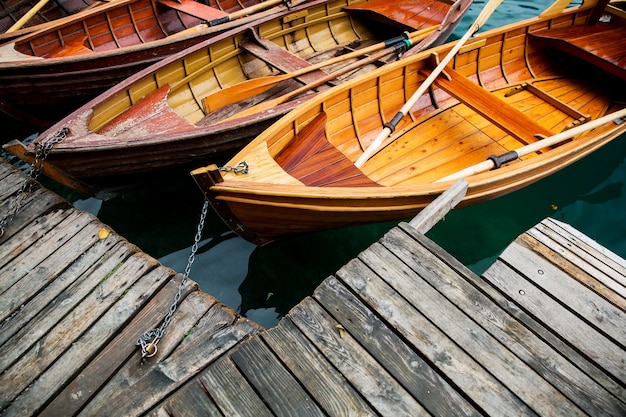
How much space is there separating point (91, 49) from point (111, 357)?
207 inches

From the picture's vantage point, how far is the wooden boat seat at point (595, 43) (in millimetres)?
6020

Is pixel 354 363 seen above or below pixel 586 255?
above

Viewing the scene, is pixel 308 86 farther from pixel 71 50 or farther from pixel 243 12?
pixel 71 50

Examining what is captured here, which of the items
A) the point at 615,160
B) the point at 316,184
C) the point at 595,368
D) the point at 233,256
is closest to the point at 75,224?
the point at 233,256

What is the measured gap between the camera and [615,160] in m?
6.51

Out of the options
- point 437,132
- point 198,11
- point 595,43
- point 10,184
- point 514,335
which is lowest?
point 437,132

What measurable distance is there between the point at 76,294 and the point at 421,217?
2.93m

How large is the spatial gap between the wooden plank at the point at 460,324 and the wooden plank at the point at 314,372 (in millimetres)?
715

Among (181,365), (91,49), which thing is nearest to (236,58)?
(91,49)

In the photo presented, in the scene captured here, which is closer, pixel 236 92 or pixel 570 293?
pixel 570 293

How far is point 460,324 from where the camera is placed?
2.87m

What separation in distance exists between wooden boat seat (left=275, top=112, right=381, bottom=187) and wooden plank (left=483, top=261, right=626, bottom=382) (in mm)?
1442

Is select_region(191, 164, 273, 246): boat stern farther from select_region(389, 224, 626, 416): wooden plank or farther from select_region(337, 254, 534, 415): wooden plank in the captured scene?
select_region(389, 224, 626, 416): wooden plank

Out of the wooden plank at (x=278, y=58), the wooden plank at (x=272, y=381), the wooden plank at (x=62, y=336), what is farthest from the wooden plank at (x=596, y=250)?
the wooden plank at (x=278, y=58)
